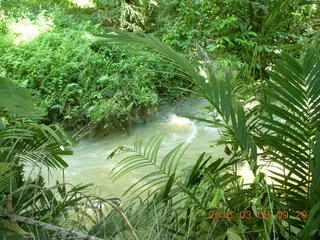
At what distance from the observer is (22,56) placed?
284 inches

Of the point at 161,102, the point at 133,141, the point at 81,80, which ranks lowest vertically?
the point at 133,141

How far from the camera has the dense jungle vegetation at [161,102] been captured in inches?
51.3

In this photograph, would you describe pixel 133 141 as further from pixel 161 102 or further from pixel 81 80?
pixel 81 80

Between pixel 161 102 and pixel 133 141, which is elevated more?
pixel 161 102

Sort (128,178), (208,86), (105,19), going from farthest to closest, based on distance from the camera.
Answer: (105,19) → (128,178) → (208,86)

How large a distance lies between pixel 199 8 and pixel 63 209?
254 inches

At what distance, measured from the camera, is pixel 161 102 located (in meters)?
7.12

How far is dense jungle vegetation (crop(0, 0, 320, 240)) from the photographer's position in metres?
1.30

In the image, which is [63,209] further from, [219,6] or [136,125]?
[219,6]

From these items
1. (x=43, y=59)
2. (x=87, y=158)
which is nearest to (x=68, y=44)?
(x=43, y=59)
